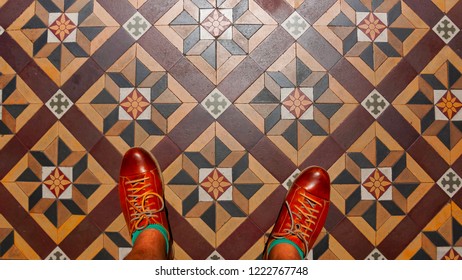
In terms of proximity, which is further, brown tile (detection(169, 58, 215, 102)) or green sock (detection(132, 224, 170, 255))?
brown tile (detection(169, 58, 215, 102))

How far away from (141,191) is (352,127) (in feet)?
2.63

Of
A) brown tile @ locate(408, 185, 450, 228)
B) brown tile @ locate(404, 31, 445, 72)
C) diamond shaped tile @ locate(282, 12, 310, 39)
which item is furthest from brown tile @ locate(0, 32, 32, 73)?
brown tile @ locate(408, 185, 450, 228)

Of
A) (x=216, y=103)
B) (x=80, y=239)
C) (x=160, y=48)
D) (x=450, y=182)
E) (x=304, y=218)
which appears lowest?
(x=80, y=239)

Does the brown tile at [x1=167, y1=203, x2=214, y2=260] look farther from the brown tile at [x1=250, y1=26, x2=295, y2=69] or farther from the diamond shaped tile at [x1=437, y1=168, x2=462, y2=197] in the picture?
the diamond shaped tile at [x1=437, y1=168, x2=462, y2=197]

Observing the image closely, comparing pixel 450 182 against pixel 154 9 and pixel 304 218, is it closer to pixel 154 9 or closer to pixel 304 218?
pixel 304 218

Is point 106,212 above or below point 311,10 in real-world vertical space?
below

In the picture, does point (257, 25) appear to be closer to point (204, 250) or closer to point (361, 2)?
point (361, 2)

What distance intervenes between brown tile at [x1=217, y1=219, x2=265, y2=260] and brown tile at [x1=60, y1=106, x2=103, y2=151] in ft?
2.00

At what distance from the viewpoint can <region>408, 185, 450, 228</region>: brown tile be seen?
1585mm

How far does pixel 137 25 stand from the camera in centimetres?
166

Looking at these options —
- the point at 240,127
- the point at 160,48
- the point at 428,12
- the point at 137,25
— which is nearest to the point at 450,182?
the point at 428,12

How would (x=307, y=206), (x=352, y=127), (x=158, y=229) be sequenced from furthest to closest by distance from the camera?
(x=352, y=127) < (x=307, y=206) < (x=158, y=229)

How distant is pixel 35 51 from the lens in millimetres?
1664
